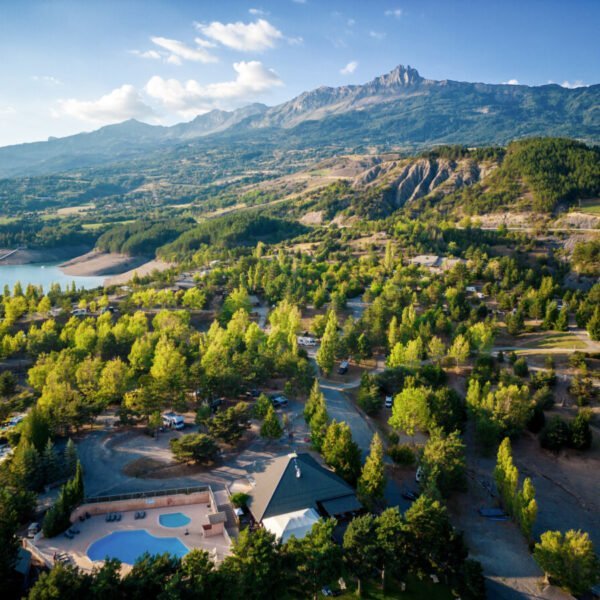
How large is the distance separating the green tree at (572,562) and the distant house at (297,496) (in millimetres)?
11383

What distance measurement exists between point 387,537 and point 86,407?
91.6 feet

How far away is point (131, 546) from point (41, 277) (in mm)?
120218

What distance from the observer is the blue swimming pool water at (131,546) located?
90.3 feet

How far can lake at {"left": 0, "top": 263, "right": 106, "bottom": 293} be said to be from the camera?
121 m

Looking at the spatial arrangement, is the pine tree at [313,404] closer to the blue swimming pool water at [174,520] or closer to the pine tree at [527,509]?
the blue swimming pool water at [174,520]

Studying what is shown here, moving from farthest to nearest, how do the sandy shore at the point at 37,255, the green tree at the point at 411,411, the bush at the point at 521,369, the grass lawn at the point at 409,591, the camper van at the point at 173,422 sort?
the sandy shore at the point at 37,255
the bush at the point at 521,369
the camper van at the point at 173,422
the green tree at the point at 411,411
the grass lawn at the point at 409,591

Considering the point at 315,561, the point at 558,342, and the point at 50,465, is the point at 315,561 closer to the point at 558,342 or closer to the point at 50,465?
the point at 50,465

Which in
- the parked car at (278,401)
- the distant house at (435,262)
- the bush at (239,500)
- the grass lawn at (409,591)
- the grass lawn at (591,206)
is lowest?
the grass lawn at (409,591)

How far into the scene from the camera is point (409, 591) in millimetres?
26016

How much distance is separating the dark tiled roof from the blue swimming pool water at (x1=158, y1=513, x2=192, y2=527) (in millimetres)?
4430

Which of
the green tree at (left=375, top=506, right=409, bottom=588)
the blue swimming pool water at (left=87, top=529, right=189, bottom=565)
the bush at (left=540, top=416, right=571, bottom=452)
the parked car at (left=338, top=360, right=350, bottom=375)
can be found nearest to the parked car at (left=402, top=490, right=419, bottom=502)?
the green tree at (left=375, top=506, right=409, bottom=588)

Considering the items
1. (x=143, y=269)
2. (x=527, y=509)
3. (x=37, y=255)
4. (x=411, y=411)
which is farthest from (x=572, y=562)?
(x=37, y=255)

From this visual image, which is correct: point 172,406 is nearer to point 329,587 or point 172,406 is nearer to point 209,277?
point 329,587

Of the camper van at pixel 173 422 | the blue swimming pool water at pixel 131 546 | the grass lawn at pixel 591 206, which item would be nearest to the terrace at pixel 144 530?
the blue swimming pool water at pixel 131 546
